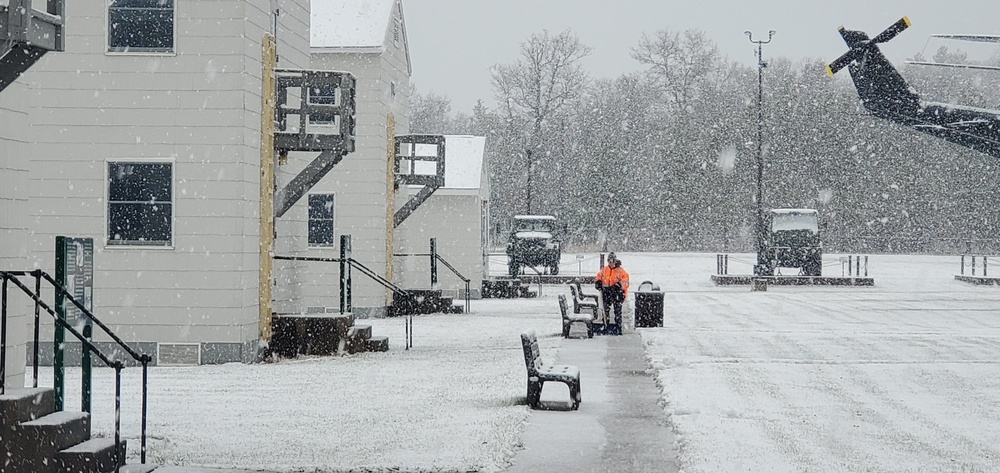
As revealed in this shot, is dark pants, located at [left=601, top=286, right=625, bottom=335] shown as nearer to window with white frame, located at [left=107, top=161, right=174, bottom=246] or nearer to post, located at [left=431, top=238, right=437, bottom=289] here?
post, located at [left=431, top=238, right=437, bottom=289]

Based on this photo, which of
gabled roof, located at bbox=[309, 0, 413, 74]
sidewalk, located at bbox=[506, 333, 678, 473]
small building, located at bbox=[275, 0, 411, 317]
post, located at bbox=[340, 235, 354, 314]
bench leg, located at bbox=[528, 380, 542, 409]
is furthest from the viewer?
gabled roof, located at bbox=[309, 0, 413, 74]

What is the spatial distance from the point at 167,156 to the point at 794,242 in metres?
35.9

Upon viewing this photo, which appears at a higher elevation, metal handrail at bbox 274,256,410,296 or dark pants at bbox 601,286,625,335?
metal handrail at bbox 274,256,410,296

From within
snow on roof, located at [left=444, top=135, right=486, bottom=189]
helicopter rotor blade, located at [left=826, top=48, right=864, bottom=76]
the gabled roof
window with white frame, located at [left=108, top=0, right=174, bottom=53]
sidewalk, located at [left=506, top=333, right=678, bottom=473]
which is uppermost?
helicopter rotor blade, located at [left=826, top=48, right=864, bottom=76]

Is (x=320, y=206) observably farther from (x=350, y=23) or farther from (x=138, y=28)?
(x=138, y=28)

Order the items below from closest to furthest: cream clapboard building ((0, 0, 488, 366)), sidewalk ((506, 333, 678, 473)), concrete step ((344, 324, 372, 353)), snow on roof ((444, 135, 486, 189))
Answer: sidewalk ((506, 333, 678, 473)) < cream clapboard building ((0, 0, 488, 366)) < concrete step ((344, 324, 372, 353)) < snow on roof ((444, 135, 486, 189))

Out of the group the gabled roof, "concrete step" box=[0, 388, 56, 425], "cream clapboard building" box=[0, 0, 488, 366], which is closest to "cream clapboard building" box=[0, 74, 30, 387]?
"concrete step" box=[0, 388, 56, 425]

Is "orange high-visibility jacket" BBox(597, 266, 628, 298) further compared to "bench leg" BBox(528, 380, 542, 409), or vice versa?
"orange high-visibility jacket" BBox(597, 266, 628, 298)

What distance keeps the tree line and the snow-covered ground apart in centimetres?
5183

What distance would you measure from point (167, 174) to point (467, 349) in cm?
550

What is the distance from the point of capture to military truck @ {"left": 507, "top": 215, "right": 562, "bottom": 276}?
4628cm

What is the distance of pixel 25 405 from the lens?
26.1 ft

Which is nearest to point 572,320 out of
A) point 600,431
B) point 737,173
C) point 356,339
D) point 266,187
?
point 356,339

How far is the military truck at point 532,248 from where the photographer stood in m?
46.3
